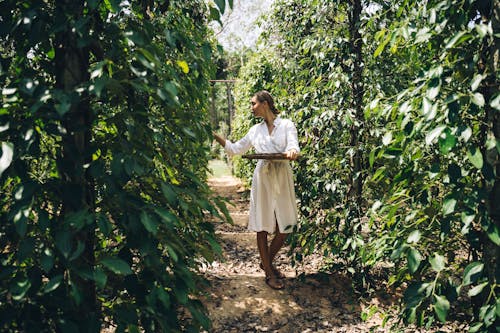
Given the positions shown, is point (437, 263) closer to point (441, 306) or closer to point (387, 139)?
point (441, 306)

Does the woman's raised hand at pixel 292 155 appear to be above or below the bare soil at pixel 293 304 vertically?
above

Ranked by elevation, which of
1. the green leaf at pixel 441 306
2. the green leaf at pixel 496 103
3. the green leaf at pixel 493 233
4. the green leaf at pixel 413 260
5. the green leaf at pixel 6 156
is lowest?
the green leaf at pixel 441 306

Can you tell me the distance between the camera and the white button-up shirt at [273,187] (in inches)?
147

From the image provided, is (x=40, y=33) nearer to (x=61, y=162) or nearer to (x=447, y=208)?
(x=61, y=162)

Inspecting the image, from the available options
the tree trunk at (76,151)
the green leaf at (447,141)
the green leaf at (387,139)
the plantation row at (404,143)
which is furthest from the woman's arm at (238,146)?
the green leaf at (447,141)

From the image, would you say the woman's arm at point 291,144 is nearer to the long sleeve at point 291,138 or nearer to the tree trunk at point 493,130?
the long sleeve at point 291,138

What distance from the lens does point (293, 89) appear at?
178 inches

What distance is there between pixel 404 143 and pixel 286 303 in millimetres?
2263

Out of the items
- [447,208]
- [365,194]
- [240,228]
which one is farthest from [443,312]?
[240,228]

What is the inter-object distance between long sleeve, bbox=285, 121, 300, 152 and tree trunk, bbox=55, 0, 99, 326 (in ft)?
7.21

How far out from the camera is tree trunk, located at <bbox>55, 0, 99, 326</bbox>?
129cm

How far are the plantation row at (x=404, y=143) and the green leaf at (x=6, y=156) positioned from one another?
1322 mm

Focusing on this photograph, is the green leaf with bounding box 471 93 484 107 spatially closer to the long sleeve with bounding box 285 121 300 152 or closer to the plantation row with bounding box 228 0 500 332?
the plantation row with bounding box 228 0 500 332

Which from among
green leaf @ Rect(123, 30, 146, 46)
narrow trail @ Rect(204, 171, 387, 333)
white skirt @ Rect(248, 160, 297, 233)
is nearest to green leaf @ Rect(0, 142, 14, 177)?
green leaf @ Rect(123, 30, 146, 46)
